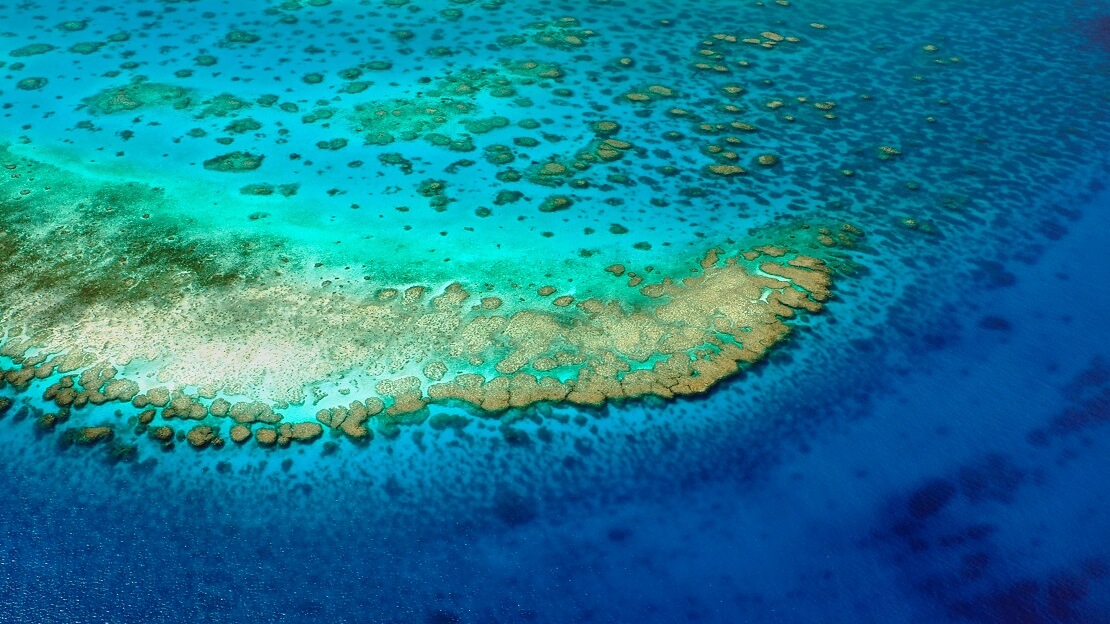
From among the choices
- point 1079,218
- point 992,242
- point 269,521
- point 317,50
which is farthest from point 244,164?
point 1079,218

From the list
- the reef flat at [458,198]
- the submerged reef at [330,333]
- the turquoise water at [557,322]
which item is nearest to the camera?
the turquoise water at [557,322]

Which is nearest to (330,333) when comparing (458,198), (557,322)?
(557,322)

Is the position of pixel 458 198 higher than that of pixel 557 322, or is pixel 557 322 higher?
pixel 458 198

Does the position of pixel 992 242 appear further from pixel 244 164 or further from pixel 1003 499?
pixel 244 164

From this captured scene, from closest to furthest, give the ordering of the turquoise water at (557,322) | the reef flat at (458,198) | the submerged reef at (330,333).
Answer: the turquoise water at (557,322)
the submerged reef at (330,333)
the reef flat at (458,198)

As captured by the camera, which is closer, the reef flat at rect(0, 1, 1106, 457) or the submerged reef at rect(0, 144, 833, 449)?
the submerged reef at rect(0, 144, 833, 449)

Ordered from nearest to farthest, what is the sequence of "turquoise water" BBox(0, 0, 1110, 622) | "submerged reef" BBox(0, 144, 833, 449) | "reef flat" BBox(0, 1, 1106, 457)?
"turquoise water" BBox(0, 0, 1110, 622)
"submerged reef" BBox(0, 144, 833, 449)
"reef flat" BBox(0, 1, 1106, 457)

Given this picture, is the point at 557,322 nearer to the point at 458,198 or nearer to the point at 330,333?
the point at 330,333

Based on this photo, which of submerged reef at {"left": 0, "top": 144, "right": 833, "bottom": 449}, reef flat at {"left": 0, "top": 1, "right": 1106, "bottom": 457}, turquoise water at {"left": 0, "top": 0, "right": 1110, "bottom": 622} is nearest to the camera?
turquoise water at {"left": 0, "top": 0, "right": 1110, "bottom": 622}
